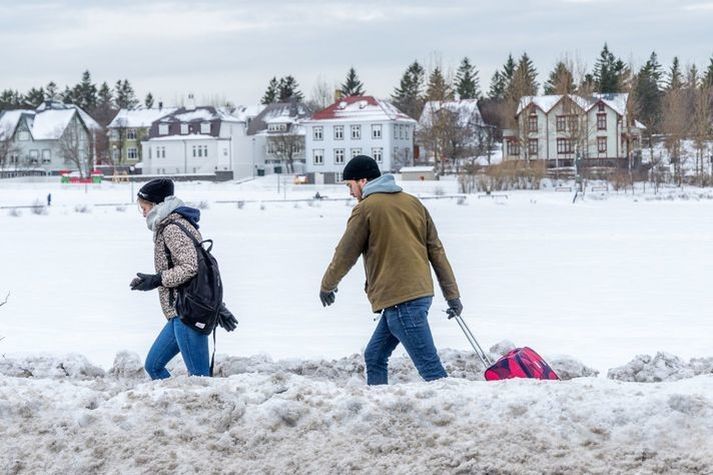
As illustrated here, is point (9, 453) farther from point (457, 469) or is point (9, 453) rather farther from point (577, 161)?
point (577, 161)

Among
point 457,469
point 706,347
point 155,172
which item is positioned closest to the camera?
point 457,469

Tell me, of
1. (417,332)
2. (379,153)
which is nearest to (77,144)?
(379,153)

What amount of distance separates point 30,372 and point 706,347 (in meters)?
6.03

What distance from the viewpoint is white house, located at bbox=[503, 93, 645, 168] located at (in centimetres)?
7344

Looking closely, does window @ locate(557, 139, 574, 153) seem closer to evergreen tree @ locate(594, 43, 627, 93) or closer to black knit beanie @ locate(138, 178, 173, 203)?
evergreen tree @ locate(594, 43, 627, 93)

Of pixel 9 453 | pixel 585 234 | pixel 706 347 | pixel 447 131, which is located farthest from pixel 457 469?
pixel 447 131

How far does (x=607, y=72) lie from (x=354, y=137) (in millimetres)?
26133

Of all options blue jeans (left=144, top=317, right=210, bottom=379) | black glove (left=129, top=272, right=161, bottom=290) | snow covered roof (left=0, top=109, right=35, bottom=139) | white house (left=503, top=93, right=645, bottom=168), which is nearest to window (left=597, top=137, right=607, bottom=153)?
white house (left=503, top=93, right=645, bottom=168)

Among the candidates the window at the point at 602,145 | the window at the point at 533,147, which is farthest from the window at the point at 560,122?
the window at the point at 602,145

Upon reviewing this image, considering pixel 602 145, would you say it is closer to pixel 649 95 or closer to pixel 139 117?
pixel 649 95

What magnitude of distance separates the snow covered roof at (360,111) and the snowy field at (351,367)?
56947 millimetres

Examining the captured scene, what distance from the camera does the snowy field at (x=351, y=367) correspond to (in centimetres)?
510

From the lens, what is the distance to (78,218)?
120 feet

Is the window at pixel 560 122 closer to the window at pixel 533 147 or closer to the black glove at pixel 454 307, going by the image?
the window at pixel 533 147
